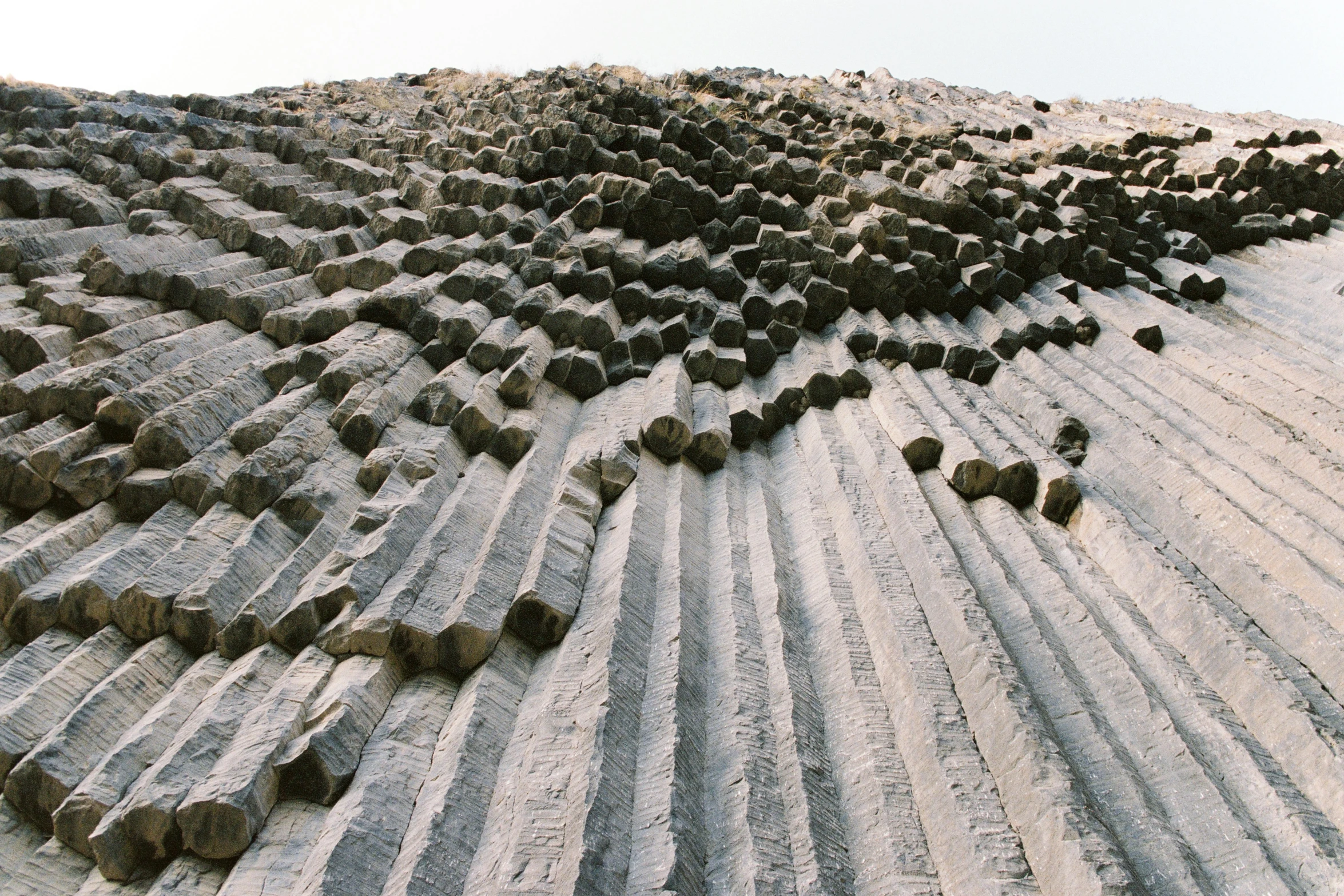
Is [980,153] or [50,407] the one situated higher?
[980,153]

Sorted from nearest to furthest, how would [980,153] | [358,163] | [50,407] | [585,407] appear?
[50,407] < [585,407] < [358,163] < [980,153]

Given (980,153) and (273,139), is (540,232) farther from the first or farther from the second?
(980,153)

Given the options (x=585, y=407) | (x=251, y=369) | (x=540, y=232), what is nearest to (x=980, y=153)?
(x=540, y=232)

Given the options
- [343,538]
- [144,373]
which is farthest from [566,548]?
[144,373]

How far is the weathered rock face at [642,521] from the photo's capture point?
1.99 m

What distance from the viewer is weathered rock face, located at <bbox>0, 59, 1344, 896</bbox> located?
199 cm

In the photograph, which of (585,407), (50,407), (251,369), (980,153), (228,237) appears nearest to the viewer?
(50,407)

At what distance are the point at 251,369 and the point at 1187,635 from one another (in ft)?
12.8

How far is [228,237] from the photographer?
16.1 feet

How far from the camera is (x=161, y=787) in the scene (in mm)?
2037

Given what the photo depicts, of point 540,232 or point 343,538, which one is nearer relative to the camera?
point 343,538

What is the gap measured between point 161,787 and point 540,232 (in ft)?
12.4

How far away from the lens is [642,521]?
10.3 feet

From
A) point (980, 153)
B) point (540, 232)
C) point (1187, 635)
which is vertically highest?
point (980, 153)
